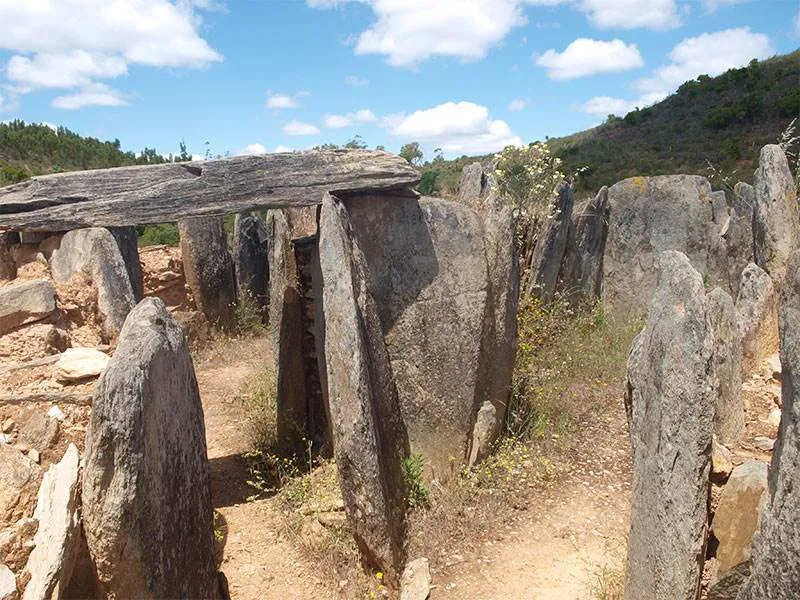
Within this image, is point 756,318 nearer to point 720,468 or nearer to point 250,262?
point 720,468

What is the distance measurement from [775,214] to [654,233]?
3074 millimetres

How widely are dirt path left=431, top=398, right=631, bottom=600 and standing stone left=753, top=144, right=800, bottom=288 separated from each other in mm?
2213

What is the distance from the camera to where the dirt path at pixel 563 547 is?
3801mm

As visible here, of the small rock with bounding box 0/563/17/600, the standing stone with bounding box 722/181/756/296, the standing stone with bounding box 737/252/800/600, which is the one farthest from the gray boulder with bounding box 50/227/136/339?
the standing stone with bounding box 722/181/756/296

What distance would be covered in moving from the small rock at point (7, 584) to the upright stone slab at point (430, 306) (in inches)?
Answer: 102

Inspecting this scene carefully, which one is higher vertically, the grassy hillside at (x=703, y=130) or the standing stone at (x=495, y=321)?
the grassy hillside at (x=703, y=130)

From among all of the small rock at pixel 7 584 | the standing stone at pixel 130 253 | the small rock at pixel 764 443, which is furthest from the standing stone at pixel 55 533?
the standing stone at pixel 130 253

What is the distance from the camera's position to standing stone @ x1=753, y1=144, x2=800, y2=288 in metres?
5.60

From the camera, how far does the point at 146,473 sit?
9.27 ft

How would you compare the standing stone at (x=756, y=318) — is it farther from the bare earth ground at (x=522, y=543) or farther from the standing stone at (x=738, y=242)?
the standing stone at (x=738, y=242)

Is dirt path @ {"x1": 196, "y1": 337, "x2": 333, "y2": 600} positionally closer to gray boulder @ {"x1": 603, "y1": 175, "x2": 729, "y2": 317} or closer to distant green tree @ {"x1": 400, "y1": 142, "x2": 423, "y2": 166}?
gray boulder @ {"x1": 603, "y1": 175, "x2": 729, "y2": 317}

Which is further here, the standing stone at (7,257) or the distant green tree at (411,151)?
the distant green tree at (411,151)

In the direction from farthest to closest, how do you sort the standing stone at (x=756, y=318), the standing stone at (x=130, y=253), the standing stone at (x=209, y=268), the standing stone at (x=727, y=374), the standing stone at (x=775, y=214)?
the standing stone at (x=209, y=268)
the standing stone at (x=130, y=253)
the standing stone at (x=775, y=214)
the standing stone at (x=756, y=318)
the standing stone at (x=727, y=374)

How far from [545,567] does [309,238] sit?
2990 millimetres
